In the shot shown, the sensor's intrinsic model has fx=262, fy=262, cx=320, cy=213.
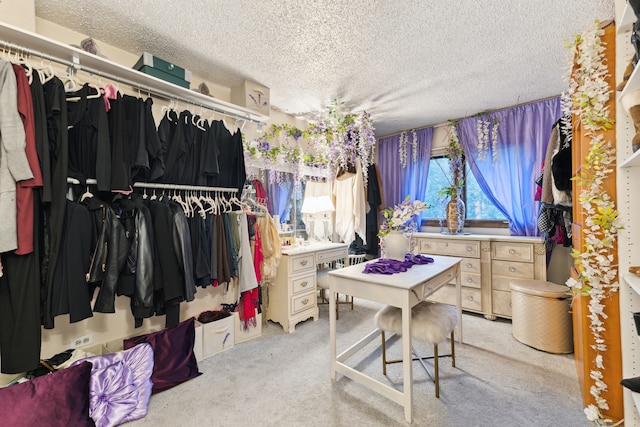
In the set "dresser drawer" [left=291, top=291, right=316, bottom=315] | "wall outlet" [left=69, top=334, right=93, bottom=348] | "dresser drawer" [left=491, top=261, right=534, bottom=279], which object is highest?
"dresser drawer" [left=491, top=261, right=534, bottom=279]

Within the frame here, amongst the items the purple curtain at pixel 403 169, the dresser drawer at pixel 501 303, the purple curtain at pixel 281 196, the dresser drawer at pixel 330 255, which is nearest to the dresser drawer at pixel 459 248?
the dresser drawer at pixel 501 303

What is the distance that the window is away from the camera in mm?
3600

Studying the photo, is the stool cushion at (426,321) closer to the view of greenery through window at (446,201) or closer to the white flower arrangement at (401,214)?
the white flower arrangement at (401,214)

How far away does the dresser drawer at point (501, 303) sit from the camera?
294 cm

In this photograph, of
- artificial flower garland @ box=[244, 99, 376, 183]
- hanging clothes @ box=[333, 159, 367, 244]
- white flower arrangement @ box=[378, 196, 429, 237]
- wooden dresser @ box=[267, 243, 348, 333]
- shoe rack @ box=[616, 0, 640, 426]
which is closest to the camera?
shoe rack @ box=[616, 0, 640, 426]

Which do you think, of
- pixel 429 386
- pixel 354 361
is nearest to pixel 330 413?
pixel 354 361

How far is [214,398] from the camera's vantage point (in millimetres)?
1792

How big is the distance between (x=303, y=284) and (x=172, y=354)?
135 centimetres

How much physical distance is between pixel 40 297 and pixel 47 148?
85 centimetres

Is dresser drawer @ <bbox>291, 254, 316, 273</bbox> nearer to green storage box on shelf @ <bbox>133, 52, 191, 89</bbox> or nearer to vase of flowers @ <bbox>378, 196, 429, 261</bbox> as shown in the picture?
vase of flowers @ <bbox>378, 196, 429, 261</bbox>

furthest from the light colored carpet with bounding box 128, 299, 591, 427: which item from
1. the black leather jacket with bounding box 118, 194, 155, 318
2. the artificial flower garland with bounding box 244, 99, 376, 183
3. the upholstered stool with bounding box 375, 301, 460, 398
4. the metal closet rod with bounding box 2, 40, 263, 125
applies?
the metal closet rod with bounding box 2, 40, 263, 125

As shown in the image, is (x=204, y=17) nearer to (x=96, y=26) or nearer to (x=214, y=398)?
(x=96, y=26)

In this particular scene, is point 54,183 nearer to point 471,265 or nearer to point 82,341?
→ point 82,341

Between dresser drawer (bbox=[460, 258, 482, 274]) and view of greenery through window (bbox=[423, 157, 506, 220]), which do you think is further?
view of greenery through window (bbox=[423, 157, 506, 220])
